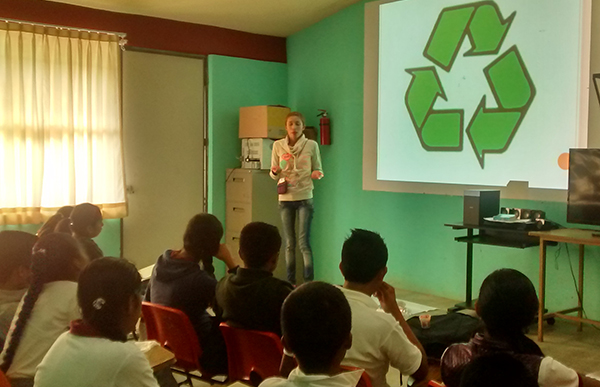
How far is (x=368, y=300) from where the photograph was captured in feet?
6.45

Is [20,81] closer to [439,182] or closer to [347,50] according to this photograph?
[347,50]

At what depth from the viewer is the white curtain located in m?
5.05

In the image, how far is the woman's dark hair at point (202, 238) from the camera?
2854 millimetres

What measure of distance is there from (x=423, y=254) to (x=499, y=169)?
1158mm

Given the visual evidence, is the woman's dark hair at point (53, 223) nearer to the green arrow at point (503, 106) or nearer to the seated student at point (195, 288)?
the seated student at point (195, 288)

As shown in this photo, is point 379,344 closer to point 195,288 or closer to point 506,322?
point 506,322

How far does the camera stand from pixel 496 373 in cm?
127

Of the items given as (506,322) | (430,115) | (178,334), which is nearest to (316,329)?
(506,322)

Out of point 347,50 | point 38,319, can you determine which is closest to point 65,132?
point 347,50

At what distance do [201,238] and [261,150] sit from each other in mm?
3355

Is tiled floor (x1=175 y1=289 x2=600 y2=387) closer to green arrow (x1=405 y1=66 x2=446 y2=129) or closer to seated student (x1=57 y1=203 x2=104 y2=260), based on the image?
seated student (x1=57 y1=203 x2=104 y2=260)

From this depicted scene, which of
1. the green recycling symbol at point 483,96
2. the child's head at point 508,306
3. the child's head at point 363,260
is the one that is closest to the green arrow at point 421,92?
the green recycling symbol at point 483,96

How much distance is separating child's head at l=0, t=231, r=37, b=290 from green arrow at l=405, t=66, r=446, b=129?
148 inches

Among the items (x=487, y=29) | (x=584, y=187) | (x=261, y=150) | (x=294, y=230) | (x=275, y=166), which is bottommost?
(x=294, y=230)
